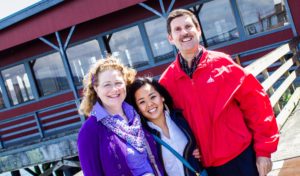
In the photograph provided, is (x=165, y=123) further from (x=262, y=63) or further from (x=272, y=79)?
(x=272, y=79)

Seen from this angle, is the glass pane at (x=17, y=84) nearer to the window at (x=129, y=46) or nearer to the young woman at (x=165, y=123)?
the window at (x=129, y=46)

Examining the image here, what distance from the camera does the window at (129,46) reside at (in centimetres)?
1207

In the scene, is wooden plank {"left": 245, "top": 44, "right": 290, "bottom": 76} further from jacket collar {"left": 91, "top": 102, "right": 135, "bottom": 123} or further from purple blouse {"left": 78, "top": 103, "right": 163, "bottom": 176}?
purple blouse {"left": 78, "top": 103, "right": 163, "bottom": 176}

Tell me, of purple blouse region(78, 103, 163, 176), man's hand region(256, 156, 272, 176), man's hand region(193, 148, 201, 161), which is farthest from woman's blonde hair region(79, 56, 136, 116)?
man's hand region(256, 156, 272, 176)

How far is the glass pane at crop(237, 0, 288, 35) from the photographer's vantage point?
9.87m

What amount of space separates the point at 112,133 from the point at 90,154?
17 centimetres

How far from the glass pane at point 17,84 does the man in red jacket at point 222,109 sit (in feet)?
41.1

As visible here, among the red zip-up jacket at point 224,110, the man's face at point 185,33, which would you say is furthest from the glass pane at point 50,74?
the red zip-up jacket at point 224,110

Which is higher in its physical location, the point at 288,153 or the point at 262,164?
the point at 262,164

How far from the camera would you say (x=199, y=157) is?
2377 mm

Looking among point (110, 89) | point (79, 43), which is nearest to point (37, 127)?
point (79, 43)

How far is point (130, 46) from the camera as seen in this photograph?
12219mm

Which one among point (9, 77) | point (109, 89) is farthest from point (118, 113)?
point (9, 77)

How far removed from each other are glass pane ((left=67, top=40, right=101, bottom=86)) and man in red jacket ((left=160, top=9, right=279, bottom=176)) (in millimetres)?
10435
